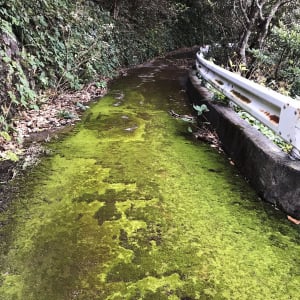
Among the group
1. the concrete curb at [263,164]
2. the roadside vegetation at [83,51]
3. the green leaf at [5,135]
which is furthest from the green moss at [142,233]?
the roadside vegetation at [83,51]

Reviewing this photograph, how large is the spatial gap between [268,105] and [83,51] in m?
6.34

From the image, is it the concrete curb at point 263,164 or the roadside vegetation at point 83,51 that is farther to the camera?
the roadside vegetation at point 83,51

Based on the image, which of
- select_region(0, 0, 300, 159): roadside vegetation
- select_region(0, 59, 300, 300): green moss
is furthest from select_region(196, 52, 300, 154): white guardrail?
select_region(0, 0, 300, 159): roadside vegetation

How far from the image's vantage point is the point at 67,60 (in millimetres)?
7816

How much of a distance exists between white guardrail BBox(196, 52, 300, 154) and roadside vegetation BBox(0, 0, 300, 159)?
8.12 ft

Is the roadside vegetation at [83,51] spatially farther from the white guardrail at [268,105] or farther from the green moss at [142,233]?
the white guardrail at [268,105]

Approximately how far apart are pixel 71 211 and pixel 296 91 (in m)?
7.66

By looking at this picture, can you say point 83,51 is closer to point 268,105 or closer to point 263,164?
point 268,105

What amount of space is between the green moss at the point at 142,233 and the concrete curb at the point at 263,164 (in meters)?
0.11

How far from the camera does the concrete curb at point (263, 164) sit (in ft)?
9.08

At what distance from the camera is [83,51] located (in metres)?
8.75

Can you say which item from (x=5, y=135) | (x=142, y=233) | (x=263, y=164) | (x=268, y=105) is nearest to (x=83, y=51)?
(x=5, y=135)

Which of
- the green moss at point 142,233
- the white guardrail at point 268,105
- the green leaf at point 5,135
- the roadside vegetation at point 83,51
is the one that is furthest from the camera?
the roadside vegetation at point 83,51

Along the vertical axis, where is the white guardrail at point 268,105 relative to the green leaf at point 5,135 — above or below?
above
